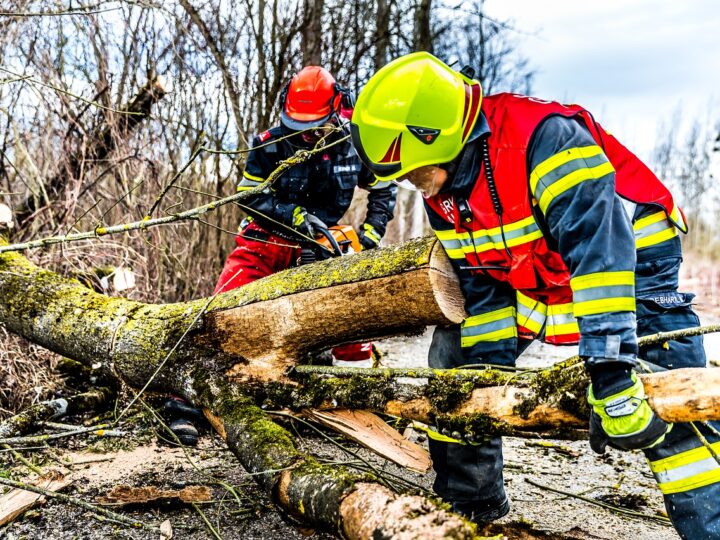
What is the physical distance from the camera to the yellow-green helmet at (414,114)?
1.97 metres

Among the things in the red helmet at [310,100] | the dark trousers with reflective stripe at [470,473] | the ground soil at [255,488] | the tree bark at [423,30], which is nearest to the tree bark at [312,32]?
the red helmet at [310,100]

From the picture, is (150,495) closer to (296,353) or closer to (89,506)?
(89,506)

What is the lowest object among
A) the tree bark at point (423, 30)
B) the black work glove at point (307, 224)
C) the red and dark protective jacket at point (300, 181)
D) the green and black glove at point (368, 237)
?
the green and black glove at point (368, 237)

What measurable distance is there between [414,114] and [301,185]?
189cm

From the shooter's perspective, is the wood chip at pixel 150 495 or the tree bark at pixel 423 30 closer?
the wood chip at pixel 150 495

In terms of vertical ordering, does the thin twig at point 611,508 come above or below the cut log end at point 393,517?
below

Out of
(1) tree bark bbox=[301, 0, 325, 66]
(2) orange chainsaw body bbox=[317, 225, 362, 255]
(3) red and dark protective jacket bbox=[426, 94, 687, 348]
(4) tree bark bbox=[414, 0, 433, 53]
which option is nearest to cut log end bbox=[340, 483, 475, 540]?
(3) red and dark protective jacket bbox=[426, 94, 687, 348]

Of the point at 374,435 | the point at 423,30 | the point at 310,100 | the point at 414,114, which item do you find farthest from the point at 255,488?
the point at 423,30

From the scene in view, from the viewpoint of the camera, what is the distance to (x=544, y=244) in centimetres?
201

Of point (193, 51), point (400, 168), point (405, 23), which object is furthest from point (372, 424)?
point (405, 23)

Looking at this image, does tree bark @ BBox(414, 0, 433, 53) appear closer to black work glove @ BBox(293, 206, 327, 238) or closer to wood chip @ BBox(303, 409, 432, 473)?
black work glove @ BBox(293, 206, 327, 238)

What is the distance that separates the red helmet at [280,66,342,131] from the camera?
11.5ft

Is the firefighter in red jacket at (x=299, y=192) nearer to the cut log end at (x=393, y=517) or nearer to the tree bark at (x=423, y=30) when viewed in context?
the cut log end at (x=393, y=517)

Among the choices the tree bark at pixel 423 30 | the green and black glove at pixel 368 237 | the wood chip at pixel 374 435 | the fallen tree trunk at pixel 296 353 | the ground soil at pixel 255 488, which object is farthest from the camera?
the tree bark at pixel 423 30
